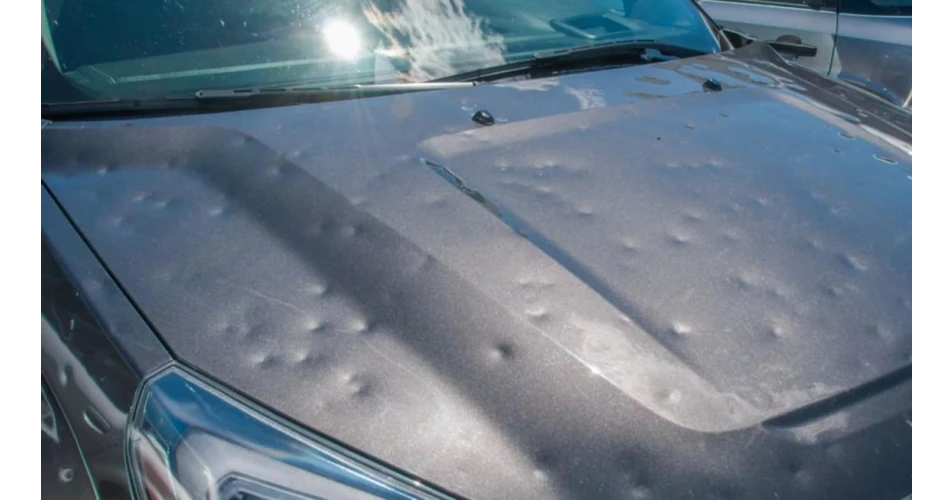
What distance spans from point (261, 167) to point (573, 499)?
0.92 m

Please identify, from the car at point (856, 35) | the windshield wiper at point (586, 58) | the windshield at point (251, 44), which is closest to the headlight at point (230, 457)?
the windshield at point (251, 44)

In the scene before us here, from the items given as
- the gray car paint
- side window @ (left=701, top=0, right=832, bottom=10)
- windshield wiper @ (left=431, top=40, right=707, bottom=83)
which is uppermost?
windshield wiper @ (left=431, top=40, right=707, bottom=83)

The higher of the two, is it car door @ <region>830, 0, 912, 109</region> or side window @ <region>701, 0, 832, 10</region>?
side window @ <region>701, 0, 832, 10</region>

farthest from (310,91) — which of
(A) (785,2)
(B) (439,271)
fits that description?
(A) (785,2)

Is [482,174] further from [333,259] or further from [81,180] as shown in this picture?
[81,180]

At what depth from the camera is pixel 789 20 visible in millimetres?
3998

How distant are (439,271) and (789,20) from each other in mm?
3364

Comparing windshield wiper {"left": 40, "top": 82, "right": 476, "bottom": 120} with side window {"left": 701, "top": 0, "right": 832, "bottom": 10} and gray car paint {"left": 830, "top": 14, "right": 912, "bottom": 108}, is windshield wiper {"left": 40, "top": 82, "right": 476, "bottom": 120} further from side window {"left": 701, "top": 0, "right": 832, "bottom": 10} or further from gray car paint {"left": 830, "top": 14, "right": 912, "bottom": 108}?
side window {"left": 701, "top": 0, "right": 832, "bottom": 10}

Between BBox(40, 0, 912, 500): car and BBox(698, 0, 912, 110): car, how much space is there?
173cm

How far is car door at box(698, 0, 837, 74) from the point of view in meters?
3.81

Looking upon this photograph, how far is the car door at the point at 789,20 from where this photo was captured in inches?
150

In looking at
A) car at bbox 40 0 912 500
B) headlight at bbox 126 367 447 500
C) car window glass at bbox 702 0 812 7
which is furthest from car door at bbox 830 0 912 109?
headlight at bbox 126 367 447 500

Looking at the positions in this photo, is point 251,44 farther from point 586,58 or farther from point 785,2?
point 785,2

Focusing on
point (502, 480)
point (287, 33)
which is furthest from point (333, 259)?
point (287, 33)
